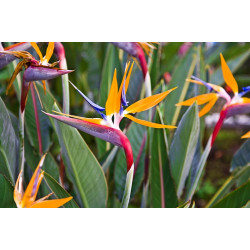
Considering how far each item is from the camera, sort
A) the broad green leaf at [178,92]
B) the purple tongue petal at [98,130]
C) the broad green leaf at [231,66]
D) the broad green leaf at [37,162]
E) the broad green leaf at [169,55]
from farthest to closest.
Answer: the broad green leaf at [169,55]
the broad green leaf at [231,66]
the broad green leaf at [178,92]
the broad green leaf at [37,162]
the purple tongue petal at [98,130]

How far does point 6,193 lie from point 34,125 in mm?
209

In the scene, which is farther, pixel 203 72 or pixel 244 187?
pixel 203 72

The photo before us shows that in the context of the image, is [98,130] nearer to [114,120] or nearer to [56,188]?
[114,120]

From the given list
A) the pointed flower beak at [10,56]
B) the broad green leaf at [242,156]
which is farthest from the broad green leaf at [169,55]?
the pointed flower beak at [10,56]

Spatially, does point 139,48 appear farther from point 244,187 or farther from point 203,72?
point 244,187

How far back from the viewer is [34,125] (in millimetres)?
796

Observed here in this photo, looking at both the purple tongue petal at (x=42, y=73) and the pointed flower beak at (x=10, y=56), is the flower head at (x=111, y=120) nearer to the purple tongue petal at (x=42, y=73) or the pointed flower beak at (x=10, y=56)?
the purple tongue petal at (x=42, y=73)

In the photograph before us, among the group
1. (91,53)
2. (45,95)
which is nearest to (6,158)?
(45,95)

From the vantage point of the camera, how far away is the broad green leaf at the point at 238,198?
69cm

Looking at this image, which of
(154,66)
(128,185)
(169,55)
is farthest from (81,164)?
(169,55)

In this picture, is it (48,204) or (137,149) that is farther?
(137,149)

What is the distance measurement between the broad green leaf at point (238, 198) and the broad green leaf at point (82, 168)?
251mm
